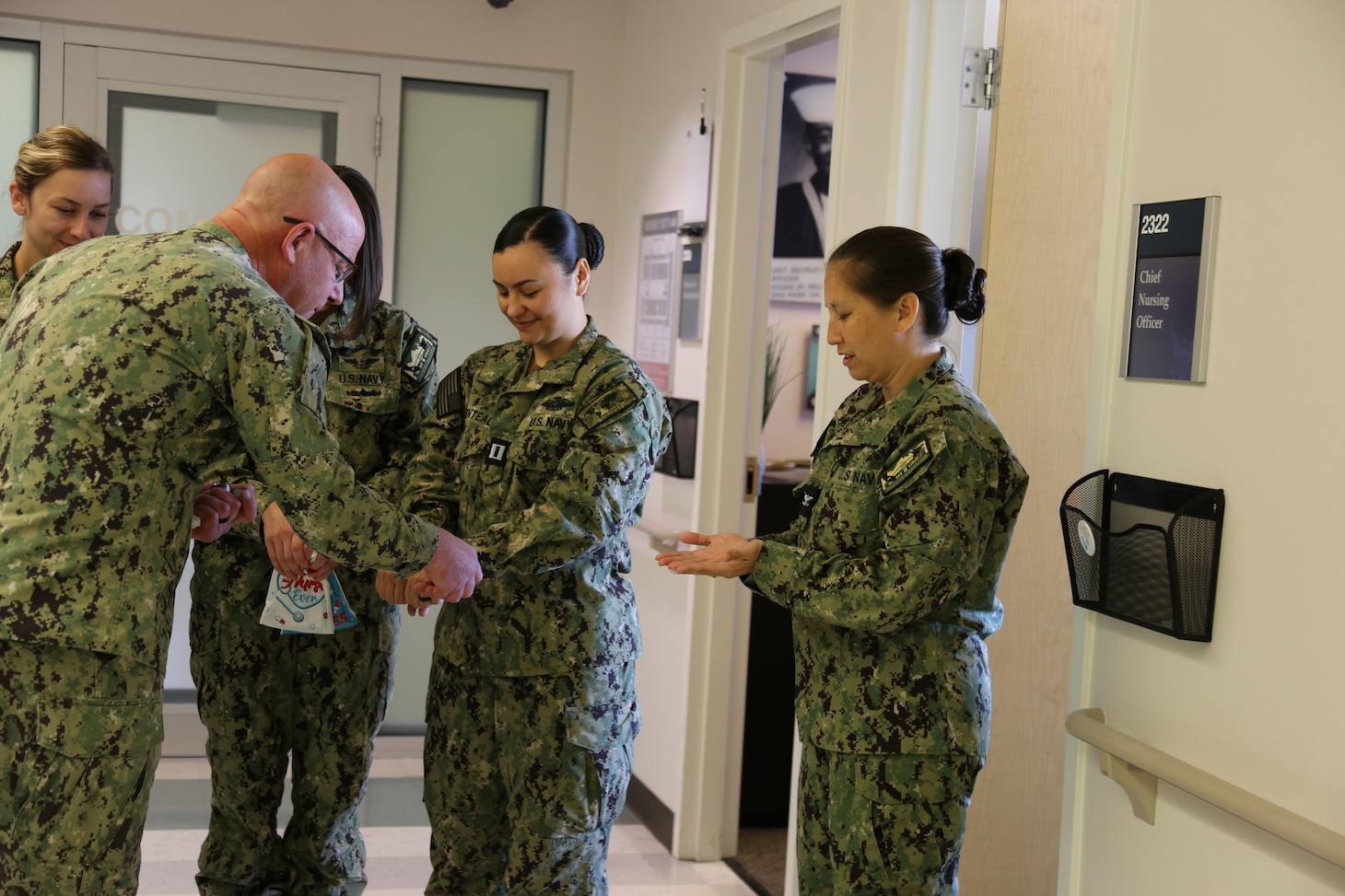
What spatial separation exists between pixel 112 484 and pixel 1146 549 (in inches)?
61.8

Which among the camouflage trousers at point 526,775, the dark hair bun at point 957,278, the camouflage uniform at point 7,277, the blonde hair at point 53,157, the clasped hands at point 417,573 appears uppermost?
the blonde hair at point 53,157

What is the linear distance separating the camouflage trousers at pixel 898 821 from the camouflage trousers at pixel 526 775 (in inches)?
24.4

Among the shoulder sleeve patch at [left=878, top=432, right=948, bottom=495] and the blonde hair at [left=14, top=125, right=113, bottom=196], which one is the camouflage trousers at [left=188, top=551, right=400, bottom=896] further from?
the shoulder sleeve patch at [left=878, top=432, right=948, bottom=495]

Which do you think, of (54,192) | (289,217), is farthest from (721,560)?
(54,192)

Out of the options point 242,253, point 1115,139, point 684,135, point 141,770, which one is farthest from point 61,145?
point 1115,139

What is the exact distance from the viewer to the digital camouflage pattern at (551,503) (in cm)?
234

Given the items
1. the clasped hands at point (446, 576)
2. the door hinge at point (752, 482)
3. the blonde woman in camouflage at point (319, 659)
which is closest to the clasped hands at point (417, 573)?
the clasped hands at point (446, 576)

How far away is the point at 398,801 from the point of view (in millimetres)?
4141

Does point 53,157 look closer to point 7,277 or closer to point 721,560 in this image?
point 7,277

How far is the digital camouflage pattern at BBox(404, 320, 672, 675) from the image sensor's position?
2.34m

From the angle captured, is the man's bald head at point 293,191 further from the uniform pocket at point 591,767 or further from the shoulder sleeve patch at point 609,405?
the uniform pocket at point 591,767

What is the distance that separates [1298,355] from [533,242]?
137 cm

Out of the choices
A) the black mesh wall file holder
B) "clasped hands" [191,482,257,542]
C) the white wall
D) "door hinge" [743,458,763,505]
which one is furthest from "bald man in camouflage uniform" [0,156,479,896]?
"door hinge" [743,458,763,505]

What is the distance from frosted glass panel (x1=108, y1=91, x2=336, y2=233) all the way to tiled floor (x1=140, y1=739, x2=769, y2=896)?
1.93 metres
